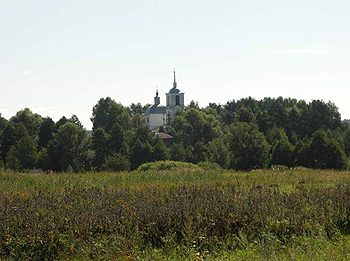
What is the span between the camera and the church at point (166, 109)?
125688 mm

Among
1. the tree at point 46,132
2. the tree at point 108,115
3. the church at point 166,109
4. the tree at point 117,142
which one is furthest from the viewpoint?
the church at point 166,109

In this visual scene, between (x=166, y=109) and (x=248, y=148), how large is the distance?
76674 mm

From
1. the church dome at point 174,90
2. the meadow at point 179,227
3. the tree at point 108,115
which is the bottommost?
the meadow at point 179,227

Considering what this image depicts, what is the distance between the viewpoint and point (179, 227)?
1062cm

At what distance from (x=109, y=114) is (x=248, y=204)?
298 feet

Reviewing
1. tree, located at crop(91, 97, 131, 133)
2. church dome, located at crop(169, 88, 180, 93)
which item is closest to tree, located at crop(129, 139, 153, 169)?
tree, located at crop(91, 97, 131, 133)

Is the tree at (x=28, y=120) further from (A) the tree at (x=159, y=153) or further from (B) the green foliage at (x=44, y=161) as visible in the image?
(A) the tree at (x=159, y=153)

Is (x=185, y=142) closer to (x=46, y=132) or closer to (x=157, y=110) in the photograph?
(x=46, y=132)

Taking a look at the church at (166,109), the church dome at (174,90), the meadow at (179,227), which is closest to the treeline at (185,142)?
the church at (166,109)

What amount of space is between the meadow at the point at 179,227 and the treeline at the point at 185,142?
3183 centimetres

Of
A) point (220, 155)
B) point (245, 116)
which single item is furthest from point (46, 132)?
point (245, 116)

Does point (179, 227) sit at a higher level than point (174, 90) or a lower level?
lower

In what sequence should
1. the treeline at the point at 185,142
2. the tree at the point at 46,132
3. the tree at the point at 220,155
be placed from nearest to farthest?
the treeline at the point at 185,142 → the tree at the point at 220,155 → the tree at the point at 46,132

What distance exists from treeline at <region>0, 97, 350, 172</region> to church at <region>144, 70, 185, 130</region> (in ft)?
71.1
